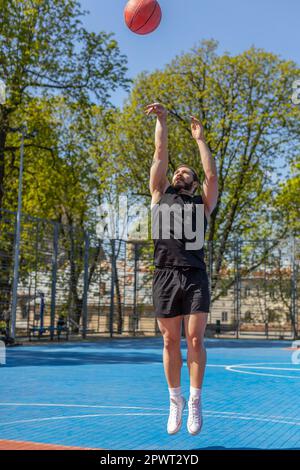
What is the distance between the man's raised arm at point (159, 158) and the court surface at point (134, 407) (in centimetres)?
209

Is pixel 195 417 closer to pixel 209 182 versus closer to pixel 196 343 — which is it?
pixel 196 343

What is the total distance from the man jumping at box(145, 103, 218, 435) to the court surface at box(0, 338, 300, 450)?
1.40ft

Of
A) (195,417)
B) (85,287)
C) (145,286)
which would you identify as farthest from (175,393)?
(145,286)

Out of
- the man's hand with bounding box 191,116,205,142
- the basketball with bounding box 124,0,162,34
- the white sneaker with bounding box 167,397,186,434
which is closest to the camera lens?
the white sneaker with bounding box 167,397,186,434

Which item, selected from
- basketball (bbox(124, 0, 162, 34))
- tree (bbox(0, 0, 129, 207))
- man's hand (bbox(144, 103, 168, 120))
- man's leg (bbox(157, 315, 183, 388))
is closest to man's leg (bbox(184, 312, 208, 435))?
man's leg (bbox(157, 315, 183, 388))

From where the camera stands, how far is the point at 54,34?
23531 mm

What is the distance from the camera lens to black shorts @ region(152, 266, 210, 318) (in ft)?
15.4

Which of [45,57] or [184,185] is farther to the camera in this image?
[45,57]

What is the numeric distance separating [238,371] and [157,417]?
6.02 metres

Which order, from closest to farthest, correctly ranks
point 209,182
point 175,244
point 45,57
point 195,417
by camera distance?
1. point 195,417
2. point 175,244
3. point 209,182
4. point 45,57

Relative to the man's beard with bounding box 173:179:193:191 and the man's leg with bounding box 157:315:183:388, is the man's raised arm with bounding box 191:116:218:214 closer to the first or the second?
the man's beard with bounding box 173:179:193:191

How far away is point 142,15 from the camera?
714 centimetres

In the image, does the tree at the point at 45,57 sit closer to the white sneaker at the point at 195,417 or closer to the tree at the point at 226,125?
the tree at the point at 226,125

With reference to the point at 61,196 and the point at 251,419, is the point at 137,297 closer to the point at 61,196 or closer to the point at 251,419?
the point at 61,196
